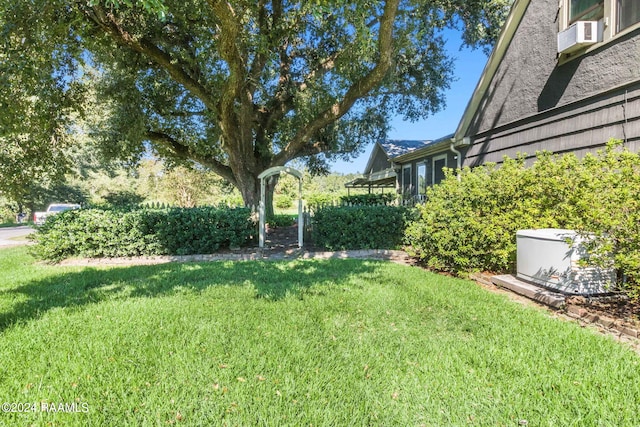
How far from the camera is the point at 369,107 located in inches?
571

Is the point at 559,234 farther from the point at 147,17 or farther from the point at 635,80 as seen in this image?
the point at 147,17

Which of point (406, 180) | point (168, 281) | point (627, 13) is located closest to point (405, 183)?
point (406, 180)

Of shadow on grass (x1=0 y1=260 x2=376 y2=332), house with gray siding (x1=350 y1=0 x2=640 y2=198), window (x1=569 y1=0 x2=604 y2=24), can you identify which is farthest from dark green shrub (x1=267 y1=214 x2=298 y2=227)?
window (x1=569 y1=0 x2=604 y2=24)

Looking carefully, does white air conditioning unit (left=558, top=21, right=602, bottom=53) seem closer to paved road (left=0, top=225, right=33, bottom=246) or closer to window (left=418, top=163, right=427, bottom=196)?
window (left=418, top=163, right=427, bottom=196)

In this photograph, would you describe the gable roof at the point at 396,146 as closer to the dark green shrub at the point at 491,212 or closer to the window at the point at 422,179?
the window at the point at 422,179

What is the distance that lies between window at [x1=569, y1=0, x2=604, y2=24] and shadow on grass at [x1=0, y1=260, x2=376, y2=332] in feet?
18.7

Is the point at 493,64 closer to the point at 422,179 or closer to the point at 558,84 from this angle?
the point at 558,84

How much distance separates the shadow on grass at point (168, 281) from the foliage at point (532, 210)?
4.77 feet

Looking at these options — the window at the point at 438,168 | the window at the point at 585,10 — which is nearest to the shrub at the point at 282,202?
the window at the point at 438,168

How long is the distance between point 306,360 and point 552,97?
22.5 feet

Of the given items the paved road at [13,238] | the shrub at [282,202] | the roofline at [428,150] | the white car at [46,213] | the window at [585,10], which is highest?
the window at [585,10]

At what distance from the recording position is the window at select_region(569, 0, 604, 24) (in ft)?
18.5

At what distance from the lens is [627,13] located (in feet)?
17.0

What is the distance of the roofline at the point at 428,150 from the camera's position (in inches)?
396
